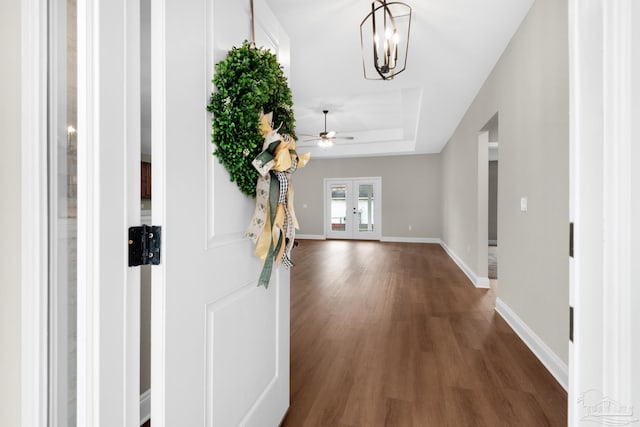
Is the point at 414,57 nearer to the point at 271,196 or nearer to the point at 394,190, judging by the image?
the point at 271,196

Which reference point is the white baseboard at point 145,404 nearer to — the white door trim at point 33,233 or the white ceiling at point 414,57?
the white door trim at point 33,233

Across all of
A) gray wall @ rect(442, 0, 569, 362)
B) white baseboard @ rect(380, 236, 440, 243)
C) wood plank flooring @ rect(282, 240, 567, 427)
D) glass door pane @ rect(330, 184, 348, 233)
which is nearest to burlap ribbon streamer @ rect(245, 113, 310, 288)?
wood plank flooring @ rect(282, 240, 567, 427)

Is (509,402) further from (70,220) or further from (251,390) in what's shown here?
(70,220)

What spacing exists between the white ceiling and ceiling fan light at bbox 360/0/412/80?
0.08 metres

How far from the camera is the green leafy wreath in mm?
939

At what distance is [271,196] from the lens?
43.8 inches

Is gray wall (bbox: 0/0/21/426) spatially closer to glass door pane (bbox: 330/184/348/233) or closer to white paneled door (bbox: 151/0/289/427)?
white paneled door (bbox: 151/0/289/427)

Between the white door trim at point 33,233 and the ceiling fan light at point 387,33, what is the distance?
66.6 inches

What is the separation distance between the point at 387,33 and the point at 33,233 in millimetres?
2018

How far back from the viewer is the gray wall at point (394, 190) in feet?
28.3

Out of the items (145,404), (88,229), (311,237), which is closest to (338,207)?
(311,237)

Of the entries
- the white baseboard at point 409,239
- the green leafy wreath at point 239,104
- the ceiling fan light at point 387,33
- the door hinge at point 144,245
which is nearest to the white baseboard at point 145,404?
the door hinge at point 144,245

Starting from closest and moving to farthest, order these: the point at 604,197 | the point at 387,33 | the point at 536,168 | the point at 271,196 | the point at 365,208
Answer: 1. the point at 604,197
2. the point at 271,196
3. the point at 387,33
4. the point at 536,168
5. the point at 365,208

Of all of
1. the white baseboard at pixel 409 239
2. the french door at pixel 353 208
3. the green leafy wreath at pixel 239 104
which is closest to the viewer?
the green leafy wreath at pixel 239 104
